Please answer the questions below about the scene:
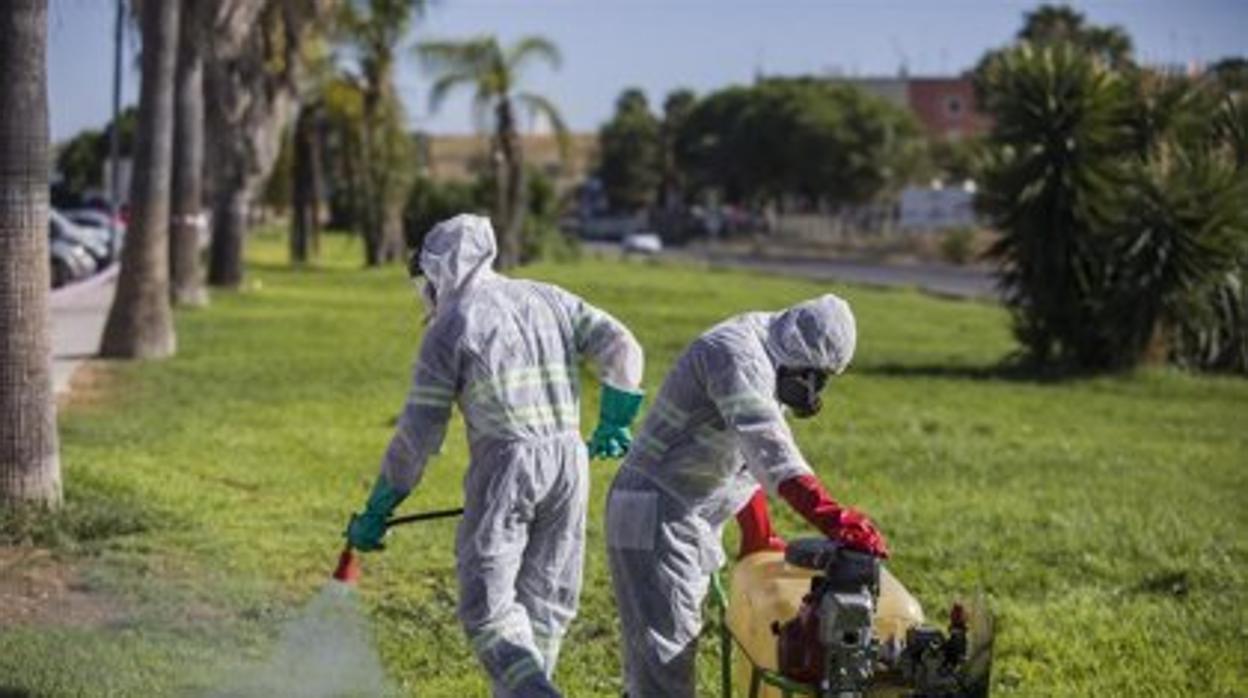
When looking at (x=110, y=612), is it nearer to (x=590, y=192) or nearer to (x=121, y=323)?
(x=121, y=323)

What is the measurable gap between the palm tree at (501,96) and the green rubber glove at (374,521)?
40463mm

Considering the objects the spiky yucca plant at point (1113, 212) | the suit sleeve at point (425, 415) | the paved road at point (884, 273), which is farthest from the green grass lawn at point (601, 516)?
the paved road at point (884, 273)

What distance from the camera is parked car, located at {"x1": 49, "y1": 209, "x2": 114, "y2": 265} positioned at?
3647 centimetres

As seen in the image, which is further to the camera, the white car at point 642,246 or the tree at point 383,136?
the white car at point 642,246

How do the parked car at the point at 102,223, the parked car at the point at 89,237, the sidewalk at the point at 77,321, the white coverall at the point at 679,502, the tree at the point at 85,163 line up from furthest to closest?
the tree at the point at 85,163 → the parked car at the point at 102,223 → the parked car at the point at 89,237 → the sidewalk at the point at 77,321 → the white coverall at the point at 679,502

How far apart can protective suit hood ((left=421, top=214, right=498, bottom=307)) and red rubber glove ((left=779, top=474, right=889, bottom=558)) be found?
125 centimetres

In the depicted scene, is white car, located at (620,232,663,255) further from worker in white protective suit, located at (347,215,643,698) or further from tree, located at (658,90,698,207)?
worker in white protective suit, located at (347,215,643,698)

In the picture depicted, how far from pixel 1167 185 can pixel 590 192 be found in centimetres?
10411

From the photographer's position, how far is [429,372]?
5.60 meters

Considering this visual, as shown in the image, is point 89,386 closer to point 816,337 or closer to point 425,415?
point 425,415

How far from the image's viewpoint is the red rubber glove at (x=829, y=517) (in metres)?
4.83

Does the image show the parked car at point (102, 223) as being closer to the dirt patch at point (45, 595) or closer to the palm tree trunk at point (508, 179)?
the palm tree trunk at point (508, 179)

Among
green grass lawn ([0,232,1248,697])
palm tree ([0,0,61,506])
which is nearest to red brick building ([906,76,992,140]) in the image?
green grass lawn ([0,232,1248,697])

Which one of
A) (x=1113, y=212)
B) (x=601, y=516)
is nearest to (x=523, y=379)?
(x=601, y=516)
